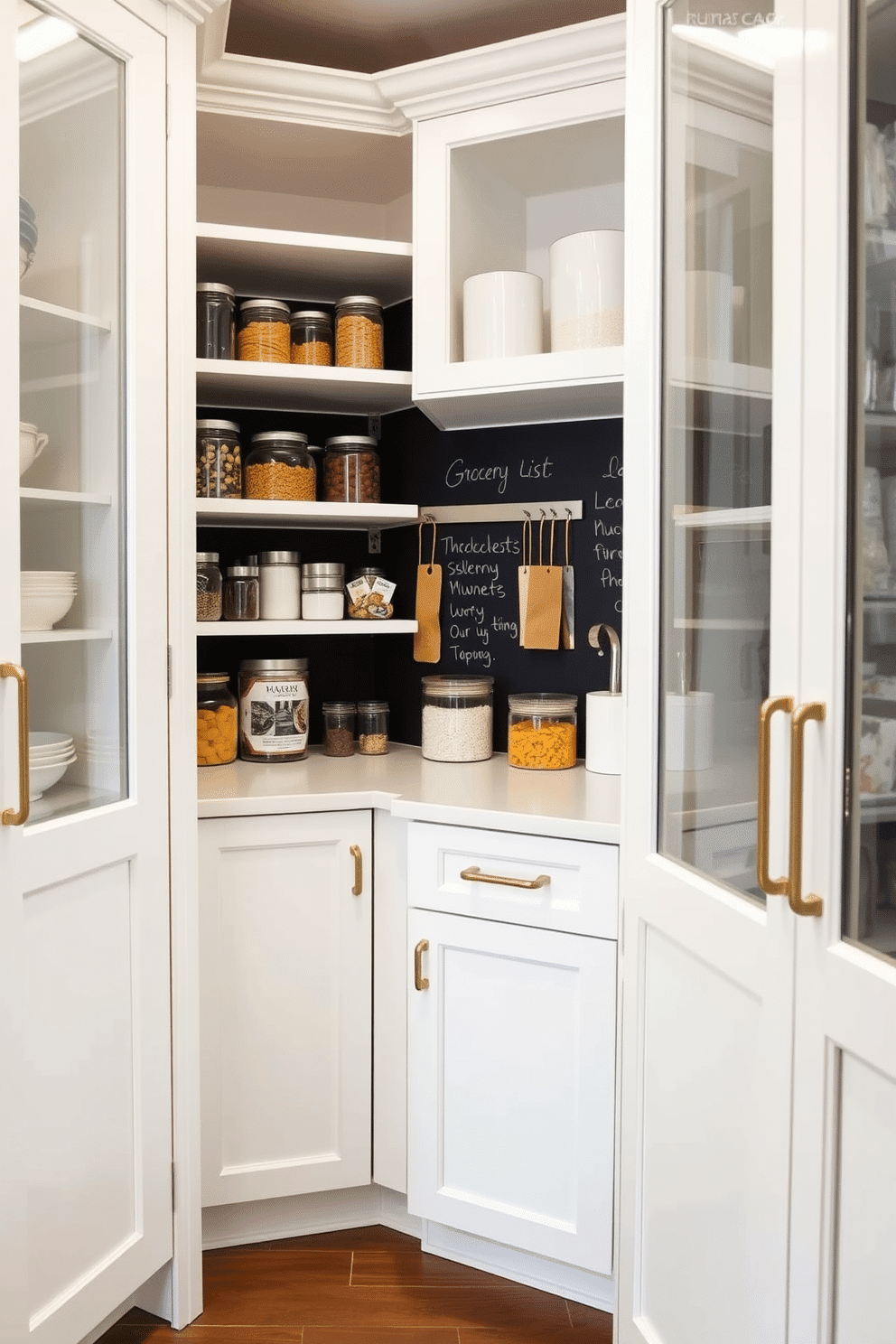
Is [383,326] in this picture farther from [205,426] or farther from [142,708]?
[142,708]

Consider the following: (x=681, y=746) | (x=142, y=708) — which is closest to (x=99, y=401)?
(x=142, y=708)

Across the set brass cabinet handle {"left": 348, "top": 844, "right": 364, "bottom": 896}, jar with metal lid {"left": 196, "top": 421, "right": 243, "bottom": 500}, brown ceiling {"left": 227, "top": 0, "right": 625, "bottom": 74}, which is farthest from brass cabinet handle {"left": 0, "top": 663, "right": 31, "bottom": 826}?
brown ceiling {"left": 227, "top": 0, "right": 625, "bottom": 74}

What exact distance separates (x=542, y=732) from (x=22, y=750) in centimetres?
121

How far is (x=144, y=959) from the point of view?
5.97 ft

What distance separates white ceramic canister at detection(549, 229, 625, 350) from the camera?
6.97ft

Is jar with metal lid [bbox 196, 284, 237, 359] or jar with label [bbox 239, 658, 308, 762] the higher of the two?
jar with metal lid [bbox 196, 284, 237, 359]

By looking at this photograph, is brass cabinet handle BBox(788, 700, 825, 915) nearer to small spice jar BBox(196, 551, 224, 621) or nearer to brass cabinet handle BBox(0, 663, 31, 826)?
brass cabinet handle BBox(0, 663, 31, 826)

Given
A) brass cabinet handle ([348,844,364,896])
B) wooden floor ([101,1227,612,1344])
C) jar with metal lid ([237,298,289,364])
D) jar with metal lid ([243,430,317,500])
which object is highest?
jar with metal lid ([237,298,289,364])

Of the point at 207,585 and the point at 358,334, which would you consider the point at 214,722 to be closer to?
the point at 207,585

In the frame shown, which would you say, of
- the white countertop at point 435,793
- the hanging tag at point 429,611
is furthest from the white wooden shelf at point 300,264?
the white countertop at point 435,793

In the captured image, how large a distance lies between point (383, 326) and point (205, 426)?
64 centimetres

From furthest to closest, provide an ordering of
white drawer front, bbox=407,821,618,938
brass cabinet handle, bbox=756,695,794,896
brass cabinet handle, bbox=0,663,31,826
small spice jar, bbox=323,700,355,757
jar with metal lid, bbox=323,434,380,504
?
small spice jar, bbox=323,700,355,757
jar with metal lid, bbox=323,434,380,504
white drawer front, bbox=407,821,618,938
brass cabinet handle, bbox=0,663,31,826
brass cabinet handle, bbox=756,695,794,896

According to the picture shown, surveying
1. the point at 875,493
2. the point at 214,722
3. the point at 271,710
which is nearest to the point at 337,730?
the point at 271,710

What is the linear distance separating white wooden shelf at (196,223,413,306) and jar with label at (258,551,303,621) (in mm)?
622
